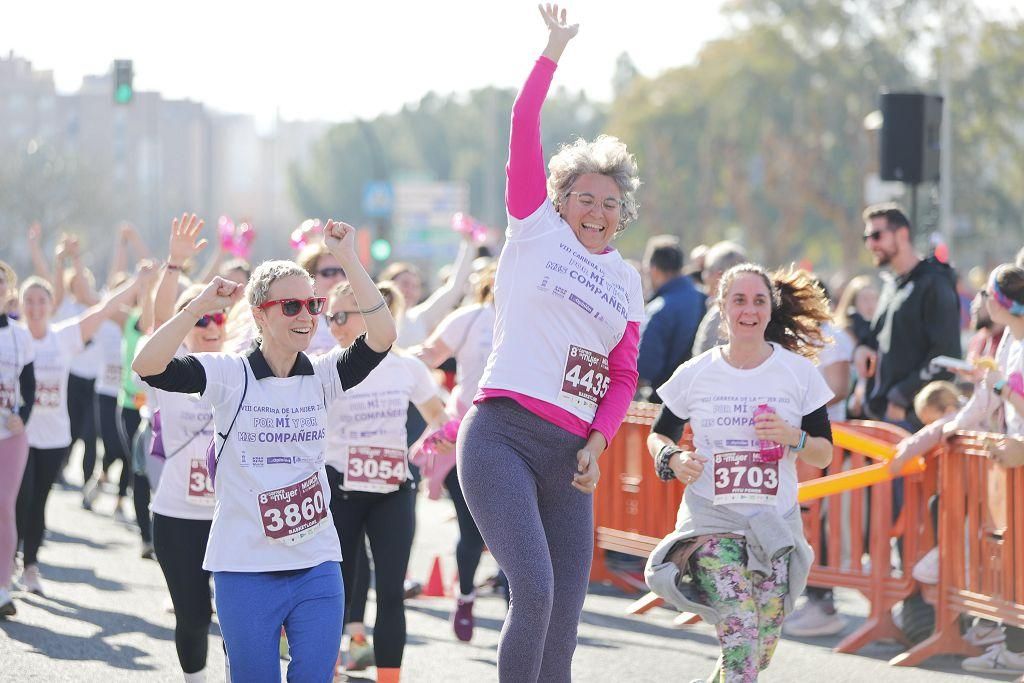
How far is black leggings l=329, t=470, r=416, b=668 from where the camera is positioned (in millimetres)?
7078

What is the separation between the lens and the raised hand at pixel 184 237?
6.41 meters

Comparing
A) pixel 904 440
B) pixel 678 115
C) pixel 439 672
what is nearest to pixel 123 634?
pixel 439 672

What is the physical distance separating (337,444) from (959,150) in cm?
4350

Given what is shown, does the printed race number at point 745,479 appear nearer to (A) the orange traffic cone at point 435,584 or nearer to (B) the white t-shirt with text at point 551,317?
(B) the white t-shirt with text at point 551,317

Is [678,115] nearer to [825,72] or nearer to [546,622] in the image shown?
[825,72]

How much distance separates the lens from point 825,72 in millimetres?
52688

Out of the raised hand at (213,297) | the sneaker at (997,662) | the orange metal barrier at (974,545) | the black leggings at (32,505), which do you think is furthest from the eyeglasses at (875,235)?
the raised hand at (213,297)

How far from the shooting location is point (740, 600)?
6383mm

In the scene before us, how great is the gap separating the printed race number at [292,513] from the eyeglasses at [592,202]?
1259 millimetres

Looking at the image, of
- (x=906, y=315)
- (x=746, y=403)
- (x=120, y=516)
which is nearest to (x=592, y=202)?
(x=746, y=403)

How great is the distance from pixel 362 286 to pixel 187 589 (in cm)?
176

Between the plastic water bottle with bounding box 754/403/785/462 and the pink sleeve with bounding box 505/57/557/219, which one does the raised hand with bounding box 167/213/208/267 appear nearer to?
the pink sleeve with bounding box 505/57/557/219

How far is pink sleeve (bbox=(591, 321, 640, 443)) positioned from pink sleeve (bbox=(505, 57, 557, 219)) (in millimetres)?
552

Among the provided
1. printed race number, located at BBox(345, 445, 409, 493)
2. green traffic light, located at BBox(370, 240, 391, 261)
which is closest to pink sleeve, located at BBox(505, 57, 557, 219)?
printed race number, located at BBox(345, 445, 409, 493)
